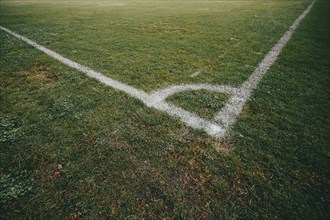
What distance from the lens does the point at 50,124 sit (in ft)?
11.8

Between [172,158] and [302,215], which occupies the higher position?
[172,158]

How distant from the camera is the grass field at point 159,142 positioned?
247cm

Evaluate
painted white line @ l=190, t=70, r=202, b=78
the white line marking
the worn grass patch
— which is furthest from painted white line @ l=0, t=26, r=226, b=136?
painted white line @ l=190, t=70, r=202, b=78

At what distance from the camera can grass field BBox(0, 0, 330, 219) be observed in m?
2.47

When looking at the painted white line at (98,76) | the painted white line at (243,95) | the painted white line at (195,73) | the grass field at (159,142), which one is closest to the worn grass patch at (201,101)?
the grass field at (159,142)

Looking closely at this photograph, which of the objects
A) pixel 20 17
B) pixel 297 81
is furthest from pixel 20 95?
pixel 20 17

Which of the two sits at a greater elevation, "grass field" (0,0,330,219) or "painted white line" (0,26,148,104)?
"painted white line" (0,26,148,104)

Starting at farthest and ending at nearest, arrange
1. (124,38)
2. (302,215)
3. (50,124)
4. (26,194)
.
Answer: (124,38) < (50,124) < (26,194) < (302,215)

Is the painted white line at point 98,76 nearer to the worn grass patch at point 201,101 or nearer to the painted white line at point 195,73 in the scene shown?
the worn grass patch at point 201,101

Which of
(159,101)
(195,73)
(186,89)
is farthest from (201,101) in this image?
(195,73)

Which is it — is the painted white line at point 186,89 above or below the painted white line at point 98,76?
below

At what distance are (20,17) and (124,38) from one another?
27.2ft

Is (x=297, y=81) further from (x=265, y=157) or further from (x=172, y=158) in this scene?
(x=172, y=158)

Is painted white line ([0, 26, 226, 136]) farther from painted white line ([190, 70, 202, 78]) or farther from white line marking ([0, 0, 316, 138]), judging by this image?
painted white line ([190, 70, 202, 78])
